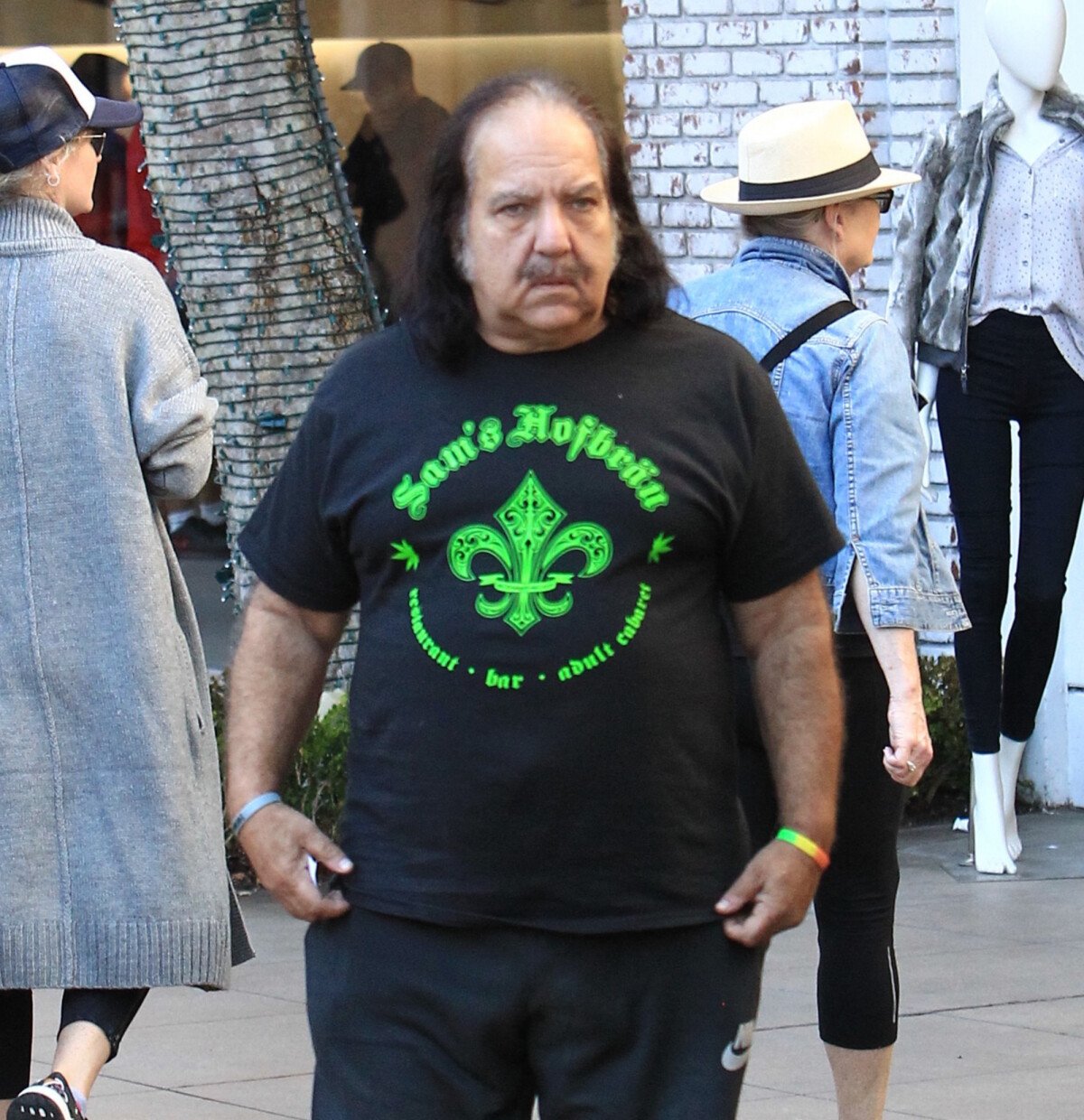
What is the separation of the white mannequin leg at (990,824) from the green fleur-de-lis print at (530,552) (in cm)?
412

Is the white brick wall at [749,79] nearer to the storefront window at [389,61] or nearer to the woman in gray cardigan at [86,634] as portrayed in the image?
the storefront window at [389,61]

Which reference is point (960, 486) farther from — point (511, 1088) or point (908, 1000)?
point (511, 1088)

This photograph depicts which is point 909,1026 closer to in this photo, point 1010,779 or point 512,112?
point 1010,779

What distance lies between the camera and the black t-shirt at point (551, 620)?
8.48ft

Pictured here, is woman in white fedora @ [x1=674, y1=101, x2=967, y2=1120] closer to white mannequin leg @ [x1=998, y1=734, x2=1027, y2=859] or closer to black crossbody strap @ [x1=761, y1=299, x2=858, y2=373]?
black crossbody strap @ [x1=761, y1=299, x2=858, y2=373]

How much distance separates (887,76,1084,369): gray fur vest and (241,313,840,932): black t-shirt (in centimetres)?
378

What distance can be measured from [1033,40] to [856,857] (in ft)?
10.5

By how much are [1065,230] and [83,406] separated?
3370mm

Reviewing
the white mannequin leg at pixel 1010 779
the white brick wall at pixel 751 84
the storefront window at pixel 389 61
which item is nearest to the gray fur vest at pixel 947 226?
the white brick wall at pixel 751 84

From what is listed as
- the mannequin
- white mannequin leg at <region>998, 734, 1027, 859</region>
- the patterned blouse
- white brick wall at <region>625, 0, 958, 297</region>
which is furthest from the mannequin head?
white mannequin leg at <region>998, 734, 1027, 859</region>

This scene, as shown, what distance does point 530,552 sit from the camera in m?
2.57

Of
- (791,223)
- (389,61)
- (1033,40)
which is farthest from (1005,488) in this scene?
(389,61)

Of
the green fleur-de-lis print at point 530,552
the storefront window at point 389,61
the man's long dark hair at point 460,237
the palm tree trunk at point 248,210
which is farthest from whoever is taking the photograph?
the storefront window at point 389,61

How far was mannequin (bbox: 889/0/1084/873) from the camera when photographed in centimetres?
635
